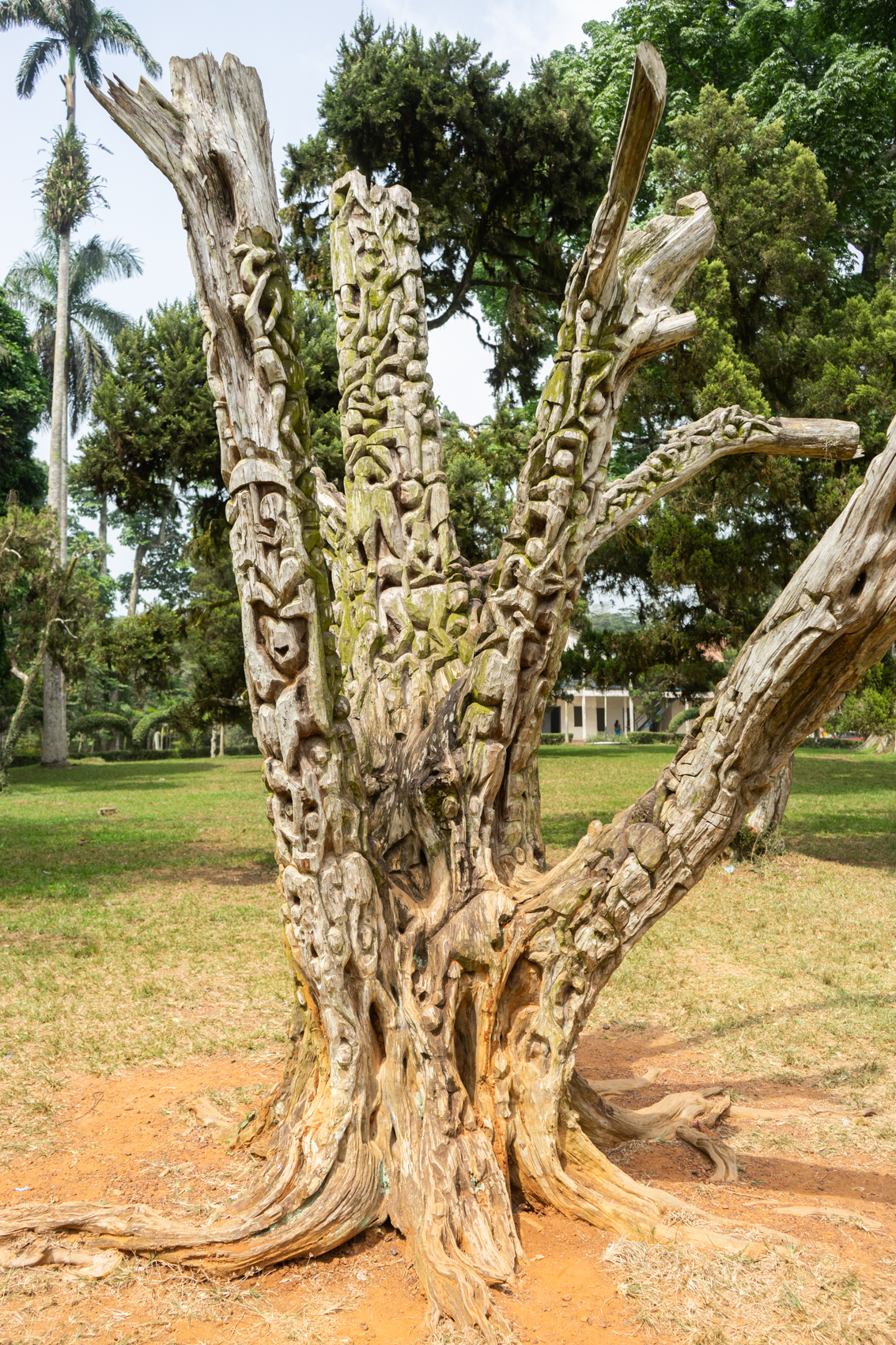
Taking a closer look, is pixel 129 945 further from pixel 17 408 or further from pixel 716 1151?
pixel 17 408

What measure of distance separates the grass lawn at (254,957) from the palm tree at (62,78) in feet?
45.3

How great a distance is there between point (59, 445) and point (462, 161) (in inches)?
841

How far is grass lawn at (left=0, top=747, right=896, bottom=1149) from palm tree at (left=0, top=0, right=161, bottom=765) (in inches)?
544

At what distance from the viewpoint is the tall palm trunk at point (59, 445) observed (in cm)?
2770

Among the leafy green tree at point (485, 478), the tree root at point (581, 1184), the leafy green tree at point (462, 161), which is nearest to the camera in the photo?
the tree root at point (581, 1184)

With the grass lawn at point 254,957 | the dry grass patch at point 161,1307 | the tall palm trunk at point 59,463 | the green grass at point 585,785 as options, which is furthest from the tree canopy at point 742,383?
the tall palm trunk at point 59,463

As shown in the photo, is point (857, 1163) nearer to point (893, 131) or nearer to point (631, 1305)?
point (631, 1305)

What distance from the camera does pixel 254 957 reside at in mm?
7480

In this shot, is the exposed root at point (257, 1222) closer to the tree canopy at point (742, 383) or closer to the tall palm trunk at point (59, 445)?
the tree canopy at point (742, 383)

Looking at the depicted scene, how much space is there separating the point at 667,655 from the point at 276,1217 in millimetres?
8876

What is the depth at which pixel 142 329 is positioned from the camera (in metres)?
10.3

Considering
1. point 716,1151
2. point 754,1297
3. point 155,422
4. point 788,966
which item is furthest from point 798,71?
point 754,1297

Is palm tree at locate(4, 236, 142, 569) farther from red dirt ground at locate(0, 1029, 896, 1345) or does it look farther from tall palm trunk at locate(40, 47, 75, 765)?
red dirt ground at locate(0, 1029, 896, 1345)

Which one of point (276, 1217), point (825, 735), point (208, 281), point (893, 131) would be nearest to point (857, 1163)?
point (276, 1217)
